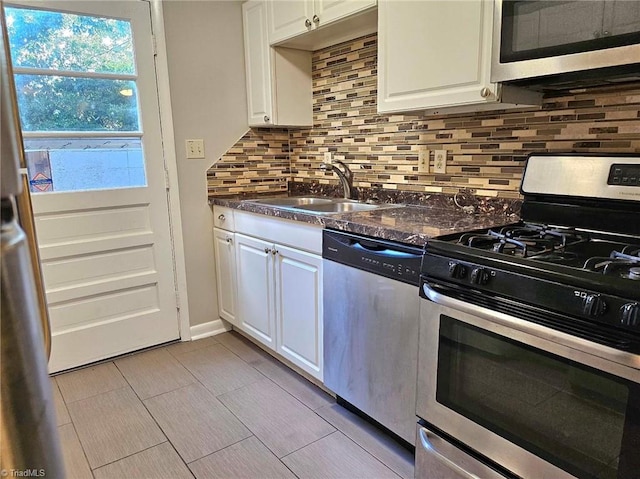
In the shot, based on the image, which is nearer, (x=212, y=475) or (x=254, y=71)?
(x=212, y=475)

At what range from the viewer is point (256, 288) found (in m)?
2.44

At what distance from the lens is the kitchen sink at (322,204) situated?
2371 mm

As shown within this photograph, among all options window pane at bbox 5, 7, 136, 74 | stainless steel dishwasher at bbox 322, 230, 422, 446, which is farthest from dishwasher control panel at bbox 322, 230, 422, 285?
window pane at bbox 5, 7, 136, 74

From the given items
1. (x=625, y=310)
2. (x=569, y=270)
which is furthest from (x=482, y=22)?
(x=625, y=310)

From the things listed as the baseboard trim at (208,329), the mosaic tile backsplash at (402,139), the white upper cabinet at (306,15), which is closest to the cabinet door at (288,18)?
the white upper cabinet at (306,15)

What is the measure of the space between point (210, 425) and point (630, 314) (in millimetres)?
1649

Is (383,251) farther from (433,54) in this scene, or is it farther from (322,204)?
(322,204)

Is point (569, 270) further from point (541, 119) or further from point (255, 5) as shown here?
point (255, 5)

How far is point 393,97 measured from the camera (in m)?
1.85

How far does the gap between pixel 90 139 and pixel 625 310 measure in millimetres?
2435

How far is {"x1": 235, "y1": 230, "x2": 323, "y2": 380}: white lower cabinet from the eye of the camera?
6.67 ft

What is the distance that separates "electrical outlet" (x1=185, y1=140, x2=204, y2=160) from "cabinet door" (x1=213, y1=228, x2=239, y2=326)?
1.55 ft

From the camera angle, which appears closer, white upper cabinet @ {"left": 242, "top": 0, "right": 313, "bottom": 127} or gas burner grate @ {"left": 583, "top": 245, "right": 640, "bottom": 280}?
gas burner grate @ {"left": 583, "top": 245, "right": 640, "bottom": 280}

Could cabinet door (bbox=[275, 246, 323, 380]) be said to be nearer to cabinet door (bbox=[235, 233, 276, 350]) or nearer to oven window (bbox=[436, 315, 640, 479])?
cabinet door (bbox=[235, 233, 276, 350])
